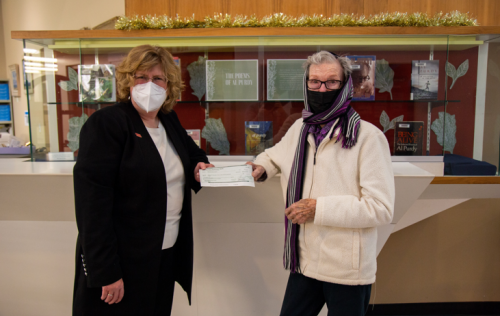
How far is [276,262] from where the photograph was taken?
7.22 ft

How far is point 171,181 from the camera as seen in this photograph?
4.89 feet

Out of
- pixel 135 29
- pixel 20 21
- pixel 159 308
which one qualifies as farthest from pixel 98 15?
pixel 159 308

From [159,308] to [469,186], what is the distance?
2.10 meters

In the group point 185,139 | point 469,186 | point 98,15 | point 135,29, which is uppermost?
point 98,15

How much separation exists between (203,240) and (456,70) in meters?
2.20

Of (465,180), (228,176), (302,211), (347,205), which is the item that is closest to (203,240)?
(228,176)

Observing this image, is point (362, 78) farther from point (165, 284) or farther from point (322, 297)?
point (165, 284)

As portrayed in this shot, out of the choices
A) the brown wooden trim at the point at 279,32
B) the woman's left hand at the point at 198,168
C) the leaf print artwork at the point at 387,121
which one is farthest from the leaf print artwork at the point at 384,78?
the woman's left hand at the point at 198,168

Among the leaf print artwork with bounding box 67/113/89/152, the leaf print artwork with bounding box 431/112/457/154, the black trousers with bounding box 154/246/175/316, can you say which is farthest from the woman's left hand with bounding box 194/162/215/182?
the leaf print artwork with bounding box 431/112/457/154

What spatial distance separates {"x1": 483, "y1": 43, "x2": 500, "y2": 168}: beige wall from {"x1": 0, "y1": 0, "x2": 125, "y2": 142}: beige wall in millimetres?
5179

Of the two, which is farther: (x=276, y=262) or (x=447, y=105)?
(x=447, y=105)

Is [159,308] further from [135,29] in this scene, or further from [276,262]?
[135,29]

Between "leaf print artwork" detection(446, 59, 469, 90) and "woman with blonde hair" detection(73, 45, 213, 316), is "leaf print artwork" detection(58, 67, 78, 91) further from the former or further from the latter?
"leaf print artwork" detection(446, 59, 469, 90)

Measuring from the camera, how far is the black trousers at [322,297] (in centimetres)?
137
